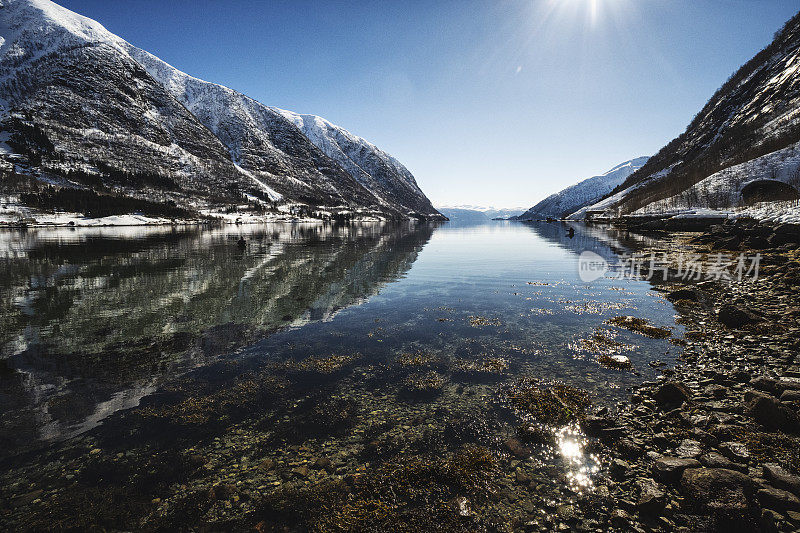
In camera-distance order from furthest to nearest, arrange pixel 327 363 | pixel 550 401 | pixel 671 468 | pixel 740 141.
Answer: pixel 740 141 → pixel 327 363 → pixel 550 401 → pixel 671 468

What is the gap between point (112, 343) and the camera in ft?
45.2

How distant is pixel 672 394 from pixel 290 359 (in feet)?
38.8

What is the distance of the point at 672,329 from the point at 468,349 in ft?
30.9

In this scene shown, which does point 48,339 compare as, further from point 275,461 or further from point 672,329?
point 672,329

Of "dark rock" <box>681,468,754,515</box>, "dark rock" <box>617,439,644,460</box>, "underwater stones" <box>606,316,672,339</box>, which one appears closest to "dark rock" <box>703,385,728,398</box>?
"dark rock" <box>617,439,644,460</box>

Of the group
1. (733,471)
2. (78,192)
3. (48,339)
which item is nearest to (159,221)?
(78,192)

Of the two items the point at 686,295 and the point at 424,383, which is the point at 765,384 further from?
the point at 686,295

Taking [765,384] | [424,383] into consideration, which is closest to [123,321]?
[424,383]

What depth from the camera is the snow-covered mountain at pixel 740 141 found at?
60.8 m

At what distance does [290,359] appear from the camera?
12180 millimetres

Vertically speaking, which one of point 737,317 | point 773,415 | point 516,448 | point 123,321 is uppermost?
point 737,317

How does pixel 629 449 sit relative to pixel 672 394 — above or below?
below

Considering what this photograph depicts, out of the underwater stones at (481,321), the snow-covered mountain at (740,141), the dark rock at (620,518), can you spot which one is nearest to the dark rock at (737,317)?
the underwater stones at (481,321)

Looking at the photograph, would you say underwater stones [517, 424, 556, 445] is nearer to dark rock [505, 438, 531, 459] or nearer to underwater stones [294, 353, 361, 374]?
dark rock [505, 438, 531, 459]
